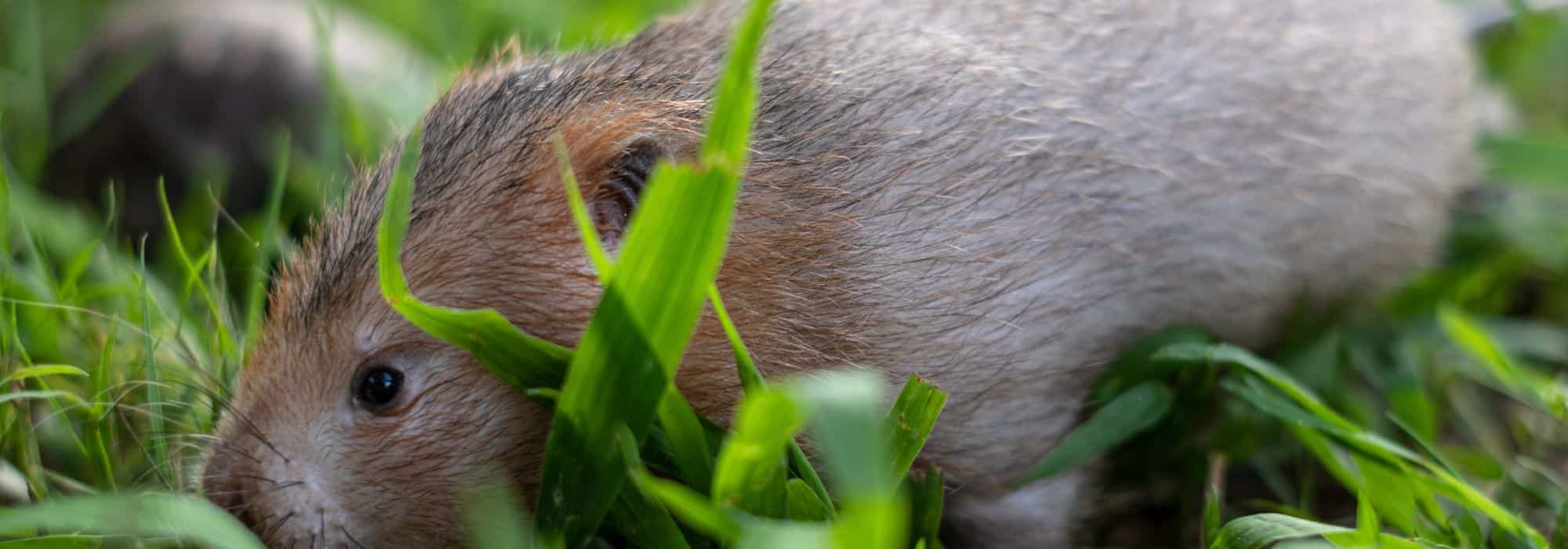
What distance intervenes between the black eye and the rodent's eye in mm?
438

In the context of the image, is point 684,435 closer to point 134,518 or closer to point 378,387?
point 378,387

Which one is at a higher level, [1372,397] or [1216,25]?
[1216,25]

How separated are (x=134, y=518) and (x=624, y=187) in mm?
914

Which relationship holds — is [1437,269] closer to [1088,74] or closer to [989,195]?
[1088,74]

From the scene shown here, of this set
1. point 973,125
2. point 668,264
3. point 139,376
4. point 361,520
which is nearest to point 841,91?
point 973,125

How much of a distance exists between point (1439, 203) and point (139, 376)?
3.22m

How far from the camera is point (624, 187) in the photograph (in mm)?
2184

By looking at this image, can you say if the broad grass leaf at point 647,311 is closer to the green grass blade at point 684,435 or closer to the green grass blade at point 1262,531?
the green grass blade at point 684,435

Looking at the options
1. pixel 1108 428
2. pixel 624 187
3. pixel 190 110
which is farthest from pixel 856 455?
pixel 190 110

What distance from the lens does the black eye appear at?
215cm

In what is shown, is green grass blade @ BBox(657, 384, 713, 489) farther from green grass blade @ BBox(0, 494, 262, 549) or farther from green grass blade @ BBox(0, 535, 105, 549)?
green grass blade @ BBox(0, 535, 105, 549)

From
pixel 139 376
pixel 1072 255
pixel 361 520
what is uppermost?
pixel 139 376

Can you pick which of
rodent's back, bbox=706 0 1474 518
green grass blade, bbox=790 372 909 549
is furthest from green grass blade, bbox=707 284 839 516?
green grass blade, bbox=790 372 909 549

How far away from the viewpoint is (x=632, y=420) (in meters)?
1.88
